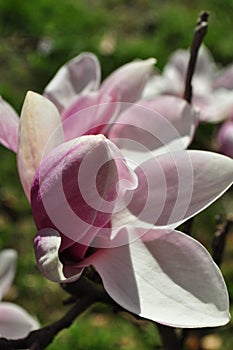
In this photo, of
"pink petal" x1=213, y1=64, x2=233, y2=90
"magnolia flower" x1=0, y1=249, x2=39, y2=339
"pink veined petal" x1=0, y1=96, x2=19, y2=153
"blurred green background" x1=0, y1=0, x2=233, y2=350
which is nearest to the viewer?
"pink veined petal" x1=0, y1=96, x2=19, y2=153

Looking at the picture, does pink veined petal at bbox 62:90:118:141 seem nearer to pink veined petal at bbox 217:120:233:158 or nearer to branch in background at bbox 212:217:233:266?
branch in background at bbox 212:217:233:266

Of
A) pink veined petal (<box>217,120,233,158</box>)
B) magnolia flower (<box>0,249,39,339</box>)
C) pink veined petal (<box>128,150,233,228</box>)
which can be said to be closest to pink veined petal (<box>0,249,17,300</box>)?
magnolia flower (<box>0,249,39,339</box>)

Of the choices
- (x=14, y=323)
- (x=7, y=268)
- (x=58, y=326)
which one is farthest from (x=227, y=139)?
(x=58, y=326)

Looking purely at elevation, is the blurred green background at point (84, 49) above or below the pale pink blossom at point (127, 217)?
below

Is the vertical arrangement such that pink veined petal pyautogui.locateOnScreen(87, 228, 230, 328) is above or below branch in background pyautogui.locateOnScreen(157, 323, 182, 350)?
above

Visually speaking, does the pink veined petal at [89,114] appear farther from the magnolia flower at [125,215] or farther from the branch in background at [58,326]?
the branch in background at [58,326]

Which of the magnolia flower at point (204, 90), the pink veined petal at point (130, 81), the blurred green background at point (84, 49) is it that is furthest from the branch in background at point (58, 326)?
the blurred green background at point (84, 49)

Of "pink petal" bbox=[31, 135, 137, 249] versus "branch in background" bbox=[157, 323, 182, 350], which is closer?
"pink petal" bbox=[31, 135, 137, 249]
